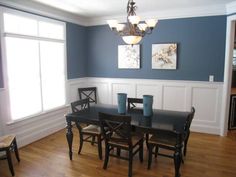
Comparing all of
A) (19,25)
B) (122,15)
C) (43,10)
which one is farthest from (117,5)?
(19,25)

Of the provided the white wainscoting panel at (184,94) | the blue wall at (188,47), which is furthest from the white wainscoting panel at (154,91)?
the blue wall at (188,47)

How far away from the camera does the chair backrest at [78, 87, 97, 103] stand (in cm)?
510

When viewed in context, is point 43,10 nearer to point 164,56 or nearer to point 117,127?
point 164,56

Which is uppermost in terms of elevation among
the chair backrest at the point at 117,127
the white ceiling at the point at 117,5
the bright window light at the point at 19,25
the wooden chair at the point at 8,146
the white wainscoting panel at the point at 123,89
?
the white ceiling at the point at 117,5

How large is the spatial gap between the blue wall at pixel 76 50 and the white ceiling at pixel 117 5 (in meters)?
0.53

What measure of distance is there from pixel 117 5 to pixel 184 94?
2345 mm

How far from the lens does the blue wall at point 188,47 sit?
4.10 meters

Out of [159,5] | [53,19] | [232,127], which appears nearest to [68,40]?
[53,19]

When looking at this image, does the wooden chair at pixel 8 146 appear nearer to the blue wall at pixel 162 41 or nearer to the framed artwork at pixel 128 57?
the blue wall at pixel 162 41

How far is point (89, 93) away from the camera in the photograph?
5.32m

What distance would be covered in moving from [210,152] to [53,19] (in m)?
3.95

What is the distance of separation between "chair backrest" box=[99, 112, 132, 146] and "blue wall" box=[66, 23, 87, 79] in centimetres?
240

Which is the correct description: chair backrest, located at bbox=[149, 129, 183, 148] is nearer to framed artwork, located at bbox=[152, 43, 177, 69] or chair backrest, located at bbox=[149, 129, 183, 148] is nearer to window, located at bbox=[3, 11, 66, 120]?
framed artwork, located at bbox=[152, 43, 177, 69]

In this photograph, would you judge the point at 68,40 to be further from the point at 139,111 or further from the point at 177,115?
the point at 177,115
